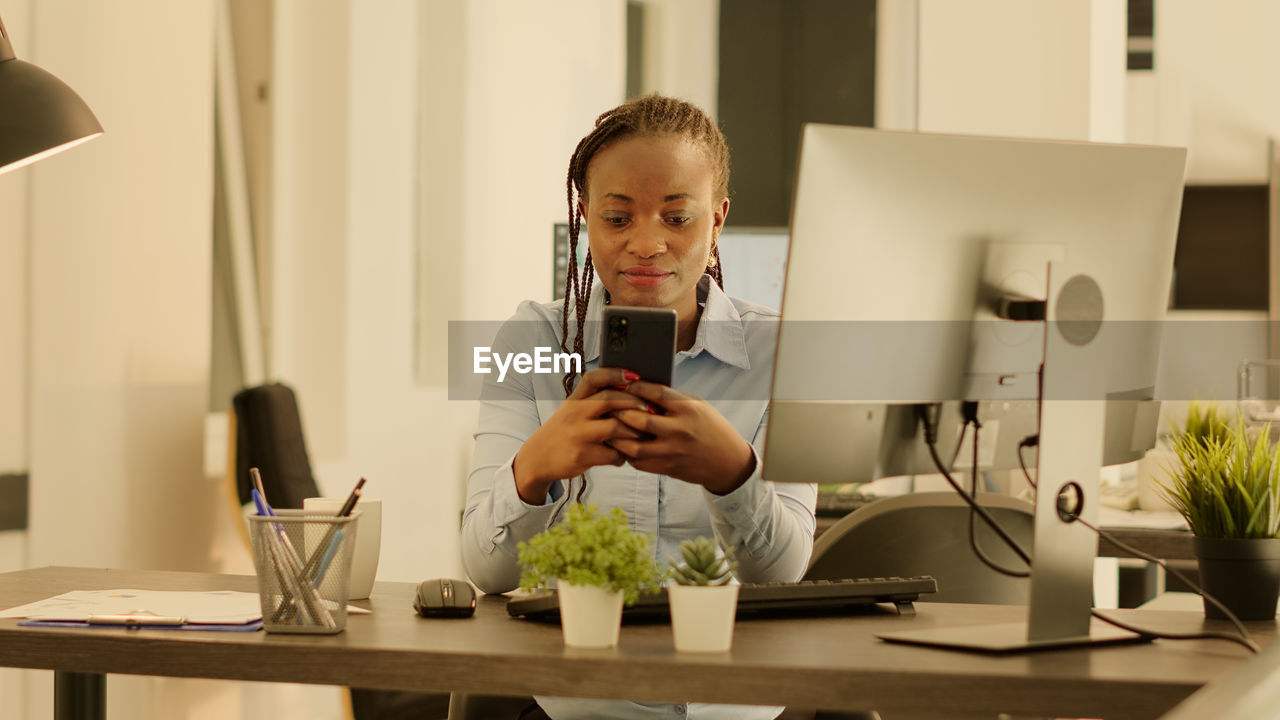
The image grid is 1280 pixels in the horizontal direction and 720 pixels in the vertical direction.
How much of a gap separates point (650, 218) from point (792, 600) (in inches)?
19.3

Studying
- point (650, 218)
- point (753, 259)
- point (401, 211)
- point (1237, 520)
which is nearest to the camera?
point (1237, 520)

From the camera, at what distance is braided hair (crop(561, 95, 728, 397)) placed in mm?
1447

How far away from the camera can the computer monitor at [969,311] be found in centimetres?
104

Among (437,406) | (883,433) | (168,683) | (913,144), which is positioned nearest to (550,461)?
(883,433)

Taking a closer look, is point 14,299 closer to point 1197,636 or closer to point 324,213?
point 324,213

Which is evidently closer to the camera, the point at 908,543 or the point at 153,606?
the point at 153,606

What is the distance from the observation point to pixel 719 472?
3.68ft

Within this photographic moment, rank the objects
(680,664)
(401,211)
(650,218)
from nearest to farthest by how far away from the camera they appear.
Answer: (680,664), (650,218), (401,211)

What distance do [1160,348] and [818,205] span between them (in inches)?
16.9

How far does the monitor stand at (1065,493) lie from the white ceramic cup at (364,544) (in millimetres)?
560

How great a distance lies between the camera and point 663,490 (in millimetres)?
1453

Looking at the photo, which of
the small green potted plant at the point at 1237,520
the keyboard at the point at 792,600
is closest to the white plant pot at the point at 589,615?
the keyboard at the point at 792,600

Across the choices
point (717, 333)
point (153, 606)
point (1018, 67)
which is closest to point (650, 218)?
point (717, 333)

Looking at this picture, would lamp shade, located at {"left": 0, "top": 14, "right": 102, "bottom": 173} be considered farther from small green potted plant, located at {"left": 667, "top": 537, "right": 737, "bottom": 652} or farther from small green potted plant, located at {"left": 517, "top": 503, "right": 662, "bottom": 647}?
small green potted plant, located at {"left": 667, "top": 537, "right": 737, "bottom": 652}
